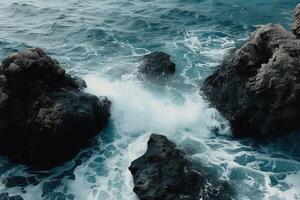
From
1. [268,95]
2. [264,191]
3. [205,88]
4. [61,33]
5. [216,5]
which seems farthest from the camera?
[216,5]

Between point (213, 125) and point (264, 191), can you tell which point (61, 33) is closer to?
point (213, 125)

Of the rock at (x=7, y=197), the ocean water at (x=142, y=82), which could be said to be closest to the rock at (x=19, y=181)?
the ocean water at (x=142, y=82)

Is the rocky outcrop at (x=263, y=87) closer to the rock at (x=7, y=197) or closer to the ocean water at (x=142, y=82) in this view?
the ocean water at (x=142, y=82)

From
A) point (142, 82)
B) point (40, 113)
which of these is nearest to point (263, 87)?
point (142, 82)

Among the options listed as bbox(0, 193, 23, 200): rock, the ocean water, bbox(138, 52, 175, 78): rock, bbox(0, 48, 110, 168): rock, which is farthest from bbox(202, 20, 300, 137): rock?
bbox(0, 193, 23, 200): rock

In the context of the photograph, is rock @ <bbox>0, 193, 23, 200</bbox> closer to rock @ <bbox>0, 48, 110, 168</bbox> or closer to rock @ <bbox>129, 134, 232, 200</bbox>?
rock @ <bbox>0, 48, 110, 168</bbox>

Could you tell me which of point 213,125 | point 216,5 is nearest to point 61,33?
point 216,5
